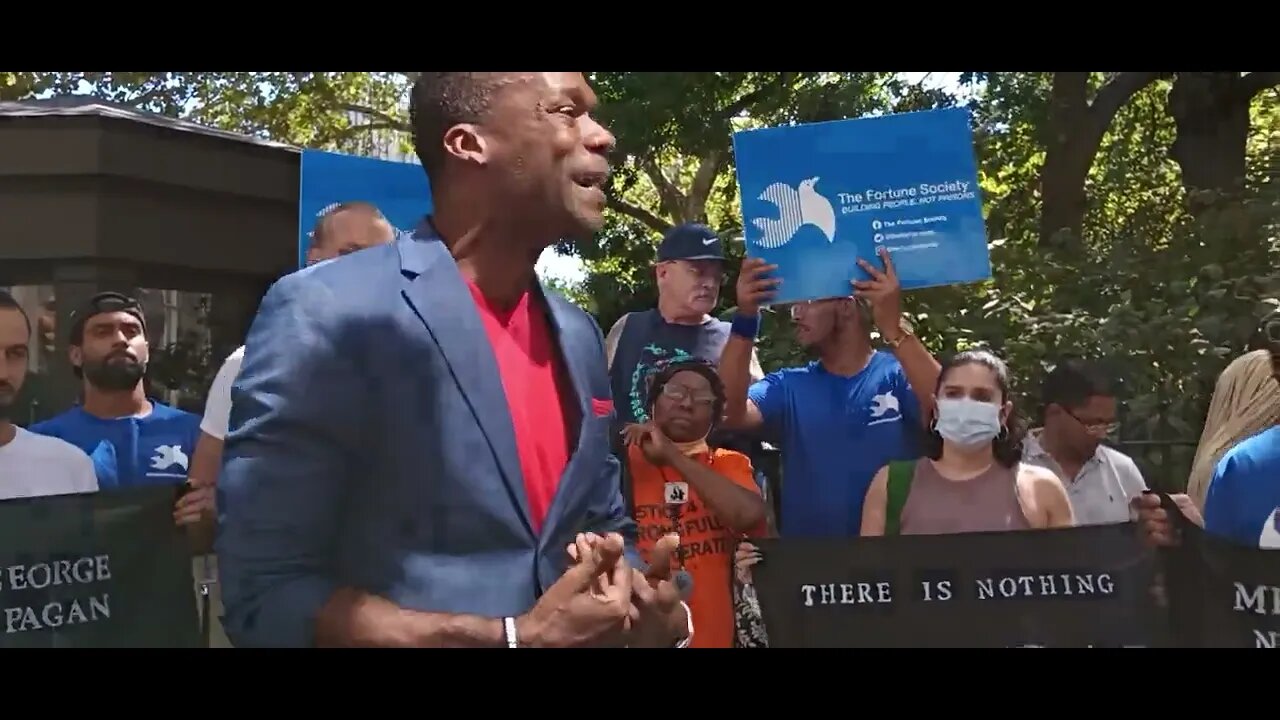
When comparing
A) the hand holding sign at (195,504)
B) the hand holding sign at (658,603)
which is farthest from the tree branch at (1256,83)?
the hand holding sign at (195,504)

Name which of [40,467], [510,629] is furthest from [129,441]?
[510,629]

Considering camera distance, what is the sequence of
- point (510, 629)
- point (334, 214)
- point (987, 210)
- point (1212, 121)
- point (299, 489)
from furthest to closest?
point (1212, 121) → point (987, 210) → point (334, 214) → point (510, 629) → point (299, 489)

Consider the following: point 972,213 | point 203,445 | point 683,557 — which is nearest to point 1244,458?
point 972,213

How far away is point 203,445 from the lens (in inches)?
155

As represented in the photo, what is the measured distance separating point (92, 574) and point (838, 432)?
208cm

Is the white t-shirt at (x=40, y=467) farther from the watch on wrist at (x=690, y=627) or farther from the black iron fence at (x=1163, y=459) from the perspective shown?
the black iron fence at (x=1163, y=459)

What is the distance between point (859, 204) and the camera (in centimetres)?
400

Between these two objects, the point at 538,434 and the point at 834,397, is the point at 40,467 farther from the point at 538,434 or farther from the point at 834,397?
the point at 834,397

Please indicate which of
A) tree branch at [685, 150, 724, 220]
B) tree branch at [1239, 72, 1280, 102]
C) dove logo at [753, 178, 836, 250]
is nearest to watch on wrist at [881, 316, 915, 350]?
dove logo at [753, 178, 836, 250]

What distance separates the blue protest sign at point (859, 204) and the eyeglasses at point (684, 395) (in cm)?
34

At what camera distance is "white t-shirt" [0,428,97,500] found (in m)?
4.02

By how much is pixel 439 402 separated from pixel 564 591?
58 centimetres

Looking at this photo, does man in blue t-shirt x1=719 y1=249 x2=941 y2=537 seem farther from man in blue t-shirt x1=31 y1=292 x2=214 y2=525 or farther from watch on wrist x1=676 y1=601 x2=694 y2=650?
man in blue t-shirt x1=31 y1=292 x2=214 y2=525

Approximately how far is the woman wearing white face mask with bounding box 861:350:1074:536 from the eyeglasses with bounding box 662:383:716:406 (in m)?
0.51
